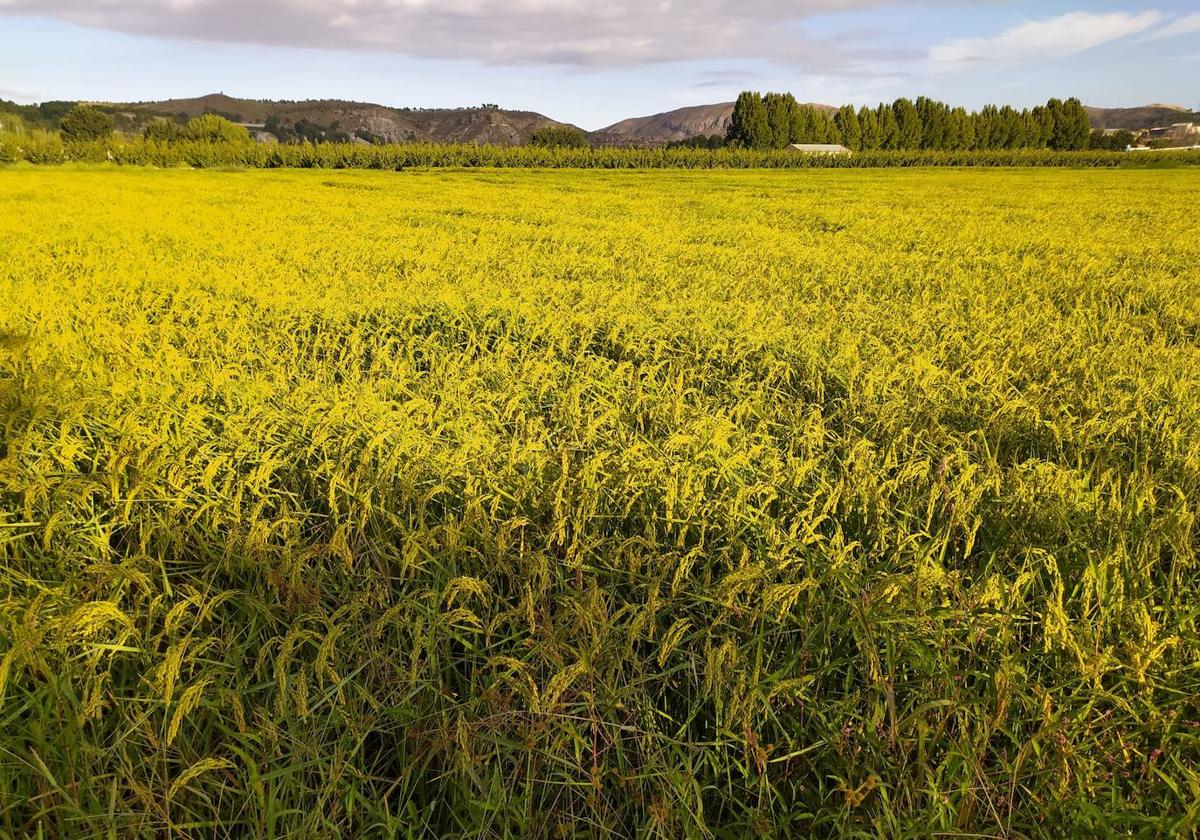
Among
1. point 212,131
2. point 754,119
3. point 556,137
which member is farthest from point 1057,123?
point 212,131

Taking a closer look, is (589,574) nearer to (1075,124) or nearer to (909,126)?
(909,126)

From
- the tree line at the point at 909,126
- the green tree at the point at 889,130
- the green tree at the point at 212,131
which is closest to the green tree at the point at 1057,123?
the tree line at the point at 909,126

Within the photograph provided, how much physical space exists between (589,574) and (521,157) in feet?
178

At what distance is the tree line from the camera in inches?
2766

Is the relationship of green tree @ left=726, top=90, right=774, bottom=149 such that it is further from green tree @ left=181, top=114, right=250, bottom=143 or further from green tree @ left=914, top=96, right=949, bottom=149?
green tree @ left=181, top=114, right=250, bottom=143

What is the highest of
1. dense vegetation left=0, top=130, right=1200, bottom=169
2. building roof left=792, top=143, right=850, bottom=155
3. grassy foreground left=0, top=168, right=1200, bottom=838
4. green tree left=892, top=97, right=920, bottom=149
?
green tree left=892, top=97, right=920, bottom=149

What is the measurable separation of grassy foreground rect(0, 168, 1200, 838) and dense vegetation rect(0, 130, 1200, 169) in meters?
50.7

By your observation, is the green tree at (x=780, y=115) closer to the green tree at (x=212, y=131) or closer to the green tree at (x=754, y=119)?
the green tree at (x=754, y=119)

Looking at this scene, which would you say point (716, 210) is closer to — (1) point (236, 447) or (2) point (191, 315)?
(2) point (191, 315)

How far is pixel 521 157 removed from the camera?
51.9 metres

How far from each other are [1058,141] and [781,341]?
8840 cm

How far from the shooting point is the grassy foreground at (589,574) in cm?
153

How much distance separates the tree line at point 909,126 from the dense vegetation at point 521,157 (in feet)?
62.2

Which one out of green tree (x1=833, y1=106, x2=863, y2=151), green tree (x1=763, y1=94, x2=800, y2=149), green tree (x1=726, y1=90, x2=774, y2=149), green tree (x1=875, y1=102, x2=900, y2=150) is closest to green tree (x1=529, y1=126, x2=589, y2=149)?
green tree (x1=726, y1=90, x2=774, y2=149)
